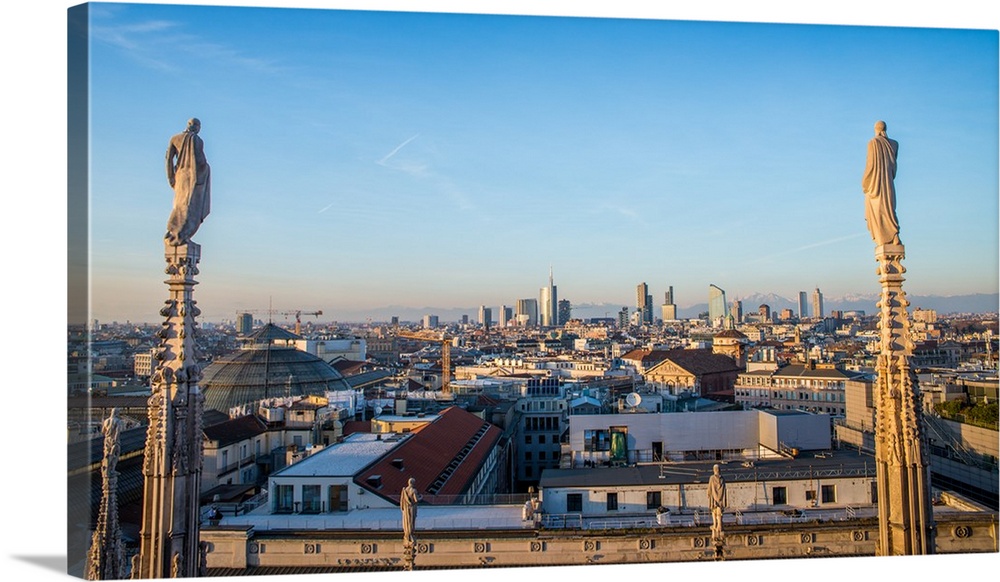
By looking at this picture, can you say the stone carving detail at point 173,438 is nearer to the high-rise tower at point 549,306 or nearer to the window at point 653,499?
the window at point 653,499

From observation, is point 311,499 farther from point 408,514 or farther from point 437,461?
point 408,514

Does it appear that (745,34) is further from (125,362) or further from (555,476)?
(125,362)

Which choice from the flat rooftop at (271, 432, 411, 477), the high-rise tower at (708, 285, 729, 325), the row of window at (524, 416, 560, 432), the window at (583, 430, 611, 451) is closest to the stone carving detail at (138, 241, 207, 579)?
the flat rooftop at (271, 432, 411, 477)

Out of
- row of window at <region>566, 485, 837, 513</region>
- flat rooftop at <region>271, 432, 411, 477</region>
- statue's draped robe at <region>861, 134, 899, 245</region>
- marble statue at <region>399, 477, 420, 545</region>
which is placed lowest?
row of window at <region>566, 485, 837, 513</region>

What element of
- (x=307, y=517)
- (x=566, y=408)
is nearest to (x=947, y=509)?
(x=307, y=517)

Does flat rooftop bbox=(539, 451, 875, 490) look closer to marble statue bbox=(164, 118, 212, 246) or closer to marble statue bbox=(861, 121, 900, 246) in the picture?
marble statue bbox=(861, 121, 900, 246)

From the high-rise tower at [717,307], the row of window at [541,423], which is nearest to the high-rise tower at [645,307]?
the high-rise tower at [717,307]

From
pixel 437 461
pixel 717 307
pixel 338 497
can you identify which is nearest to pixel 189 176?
pixel 338 497
